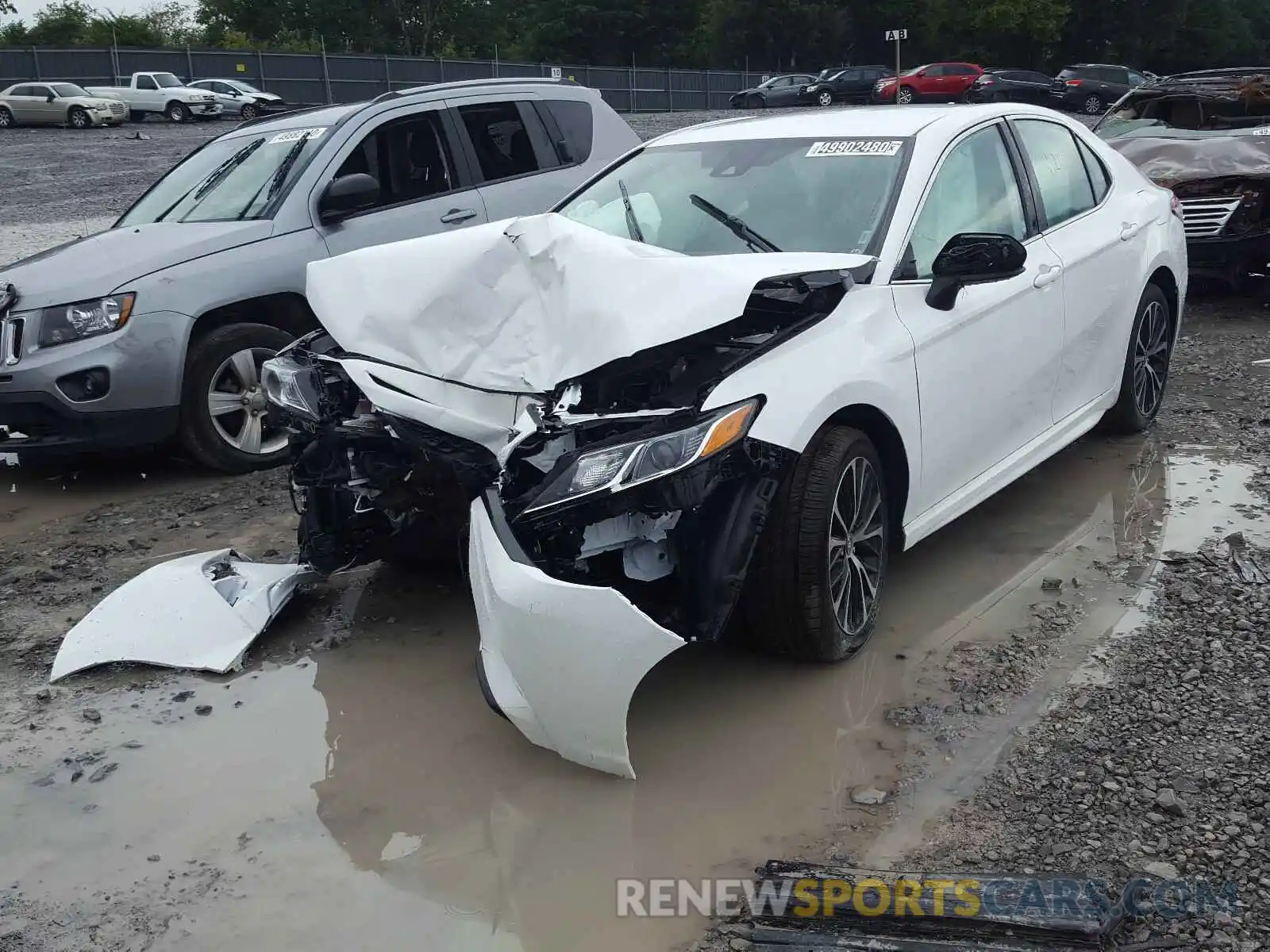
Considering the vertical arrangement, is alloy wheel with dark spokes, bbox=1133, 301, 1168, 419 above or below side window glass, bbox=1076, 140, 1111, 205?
below

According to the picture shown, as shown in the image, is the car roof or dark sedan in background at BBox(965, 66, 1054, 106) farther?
dark sedan in background at BBox(965, 66, 1054, 106)

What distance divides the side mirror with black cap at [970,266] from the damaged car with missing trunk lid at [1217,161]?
18.5 feet

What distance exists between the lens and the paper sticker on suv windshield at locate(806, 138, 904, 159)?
4512 mm

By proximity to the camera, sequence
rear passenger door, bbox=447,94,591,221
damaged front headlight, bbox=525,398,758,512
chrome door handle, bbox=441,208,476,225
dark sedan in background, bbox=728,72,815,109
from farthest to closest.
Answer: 1. dark sedan in background, bbox=728,72,815,109
2. rear passenger door, bbox=447,94,591,221
3. chrome door handle, bbox=441,208,476,225
4. damaged front headlight, bbox=525,398,758,512

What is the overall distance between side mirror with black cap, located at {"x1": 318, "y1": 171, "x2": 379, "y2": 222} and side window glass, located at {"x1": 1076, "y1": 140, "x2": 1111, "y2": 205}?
3.61 metres

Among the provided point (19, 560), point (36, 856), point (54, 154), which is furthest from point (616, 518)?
point (54, 154)

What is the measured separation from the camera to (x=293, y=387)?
4273 millimetres

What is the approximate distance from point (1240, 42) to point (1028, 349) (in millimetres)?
67317

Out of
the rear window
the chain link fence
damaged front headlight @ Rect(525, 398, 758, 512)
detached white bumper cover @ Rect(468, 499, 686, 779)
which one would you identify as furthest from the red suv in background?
detached white bumper cover @ Rect(468, 499, 686, 779)

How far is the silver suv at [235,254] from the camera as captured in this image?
6.02 meters

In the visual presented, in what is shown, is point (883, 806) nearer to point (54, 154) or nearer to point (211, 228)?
point (211, 228)

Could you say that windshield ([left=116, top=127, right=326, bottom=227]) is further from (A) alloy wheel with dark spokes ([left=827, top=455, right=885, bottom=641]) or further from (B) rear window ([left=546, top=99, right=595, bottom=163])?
(A) alloy wheel with dark spokes ([left=827, top=455, right=885, bottom=641])

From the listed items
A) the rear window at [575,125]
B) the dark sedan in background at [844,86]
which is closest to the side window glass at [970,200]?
the rear window at [575,125]

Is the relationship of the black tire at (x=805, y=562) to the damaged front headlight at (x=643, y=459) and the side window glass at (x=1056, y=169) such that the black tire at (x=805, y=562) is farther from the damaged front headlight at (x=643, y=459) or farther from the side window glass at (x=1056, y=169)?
the side window glass at (x=1056, y=169)
